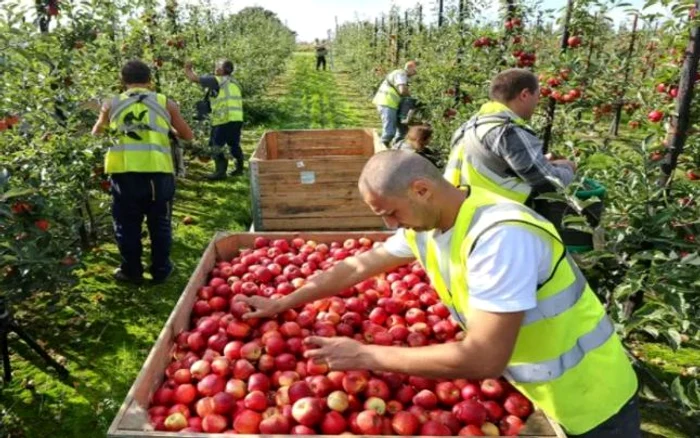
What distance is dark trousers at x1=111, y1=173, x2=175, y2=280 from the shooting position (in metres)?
4.52

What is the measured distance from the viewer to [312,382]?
216 centimetres

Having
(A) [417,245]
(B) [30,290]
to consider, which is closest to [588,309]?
(A) [417,245]

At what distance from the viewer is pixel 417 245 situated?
2.10 m

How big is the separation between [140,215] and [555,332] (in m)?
3.98

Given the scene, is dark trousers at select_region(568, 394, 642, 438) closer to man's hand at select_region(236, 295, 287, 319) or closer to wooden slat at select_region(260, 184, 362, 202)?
man's hand at select_region(236, 295, 287, 319)

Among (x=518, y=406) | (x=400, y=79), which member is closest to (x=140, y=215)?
(x=518, y=406)

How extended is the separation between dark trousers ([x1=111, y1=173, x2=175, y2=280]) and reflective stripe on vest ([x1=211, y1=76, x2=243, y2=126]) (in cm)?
357

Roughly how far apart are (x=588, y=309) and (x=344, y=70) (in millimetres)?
32339

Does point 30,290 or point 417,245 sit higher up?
point 417,245

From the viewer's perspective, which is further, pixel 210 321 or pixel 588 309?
pixel 210 321

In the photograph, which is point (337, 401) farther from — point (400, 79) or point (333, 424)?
point (400, 79)

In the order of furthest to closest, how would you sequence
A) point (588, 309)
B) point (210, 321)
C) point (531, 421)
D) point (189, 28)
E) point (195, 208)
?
1. point (189, 28)
2. point (195, 208)
3. point (210, 321)
4. point (531, 421)
5. point (588, 309)

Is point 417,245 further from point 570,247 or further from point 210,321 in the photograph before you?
point 570,247

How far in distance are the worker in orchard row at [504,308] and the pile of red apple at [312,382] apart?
268mm
